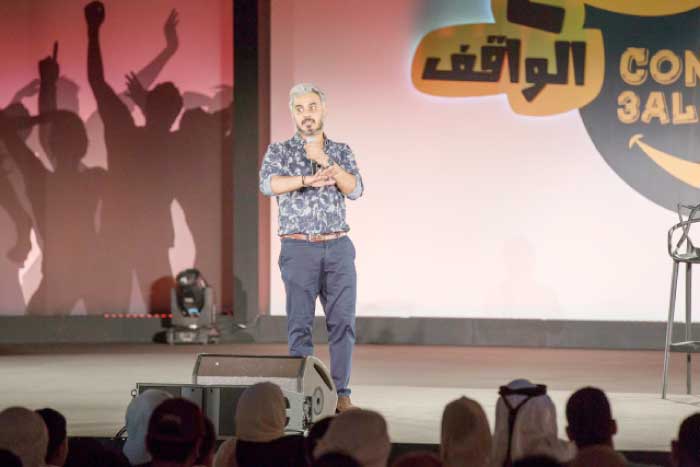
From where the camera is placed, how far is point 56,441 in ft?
10.9

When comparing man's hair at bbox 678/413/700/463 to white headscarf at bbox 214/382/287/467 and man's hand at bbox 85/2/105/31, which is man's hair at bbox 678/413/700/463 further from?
man's hand at bbox 85/2/105/31

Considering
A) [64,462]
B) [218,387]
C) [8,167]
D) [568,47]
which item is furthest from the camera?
[8,167]

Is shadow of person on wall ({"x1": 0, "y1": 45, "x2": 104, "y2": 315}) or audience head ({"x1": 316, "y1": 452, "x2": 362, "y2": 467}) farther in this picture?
shadow of person on wall ({"x1": 0, "y1": 45, "x2": 104, "y2": 315})

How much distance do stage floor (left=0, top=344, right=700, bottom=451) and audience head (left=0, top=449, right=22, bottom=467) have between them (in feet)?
7.32

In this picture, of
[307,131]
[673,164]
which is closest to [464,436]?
[307,131]

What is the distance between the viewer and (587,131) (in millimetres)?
9523

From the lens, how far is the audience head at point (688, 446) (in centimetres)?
289

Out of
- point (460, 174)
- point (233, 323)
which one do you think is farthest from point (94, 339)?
point (460, 174)

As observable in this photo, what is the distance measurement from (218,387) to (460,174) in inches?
211

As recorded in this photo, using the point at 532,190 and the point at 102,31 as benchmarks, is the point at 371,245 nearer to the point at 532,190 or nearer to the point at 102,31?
the point at 532,190

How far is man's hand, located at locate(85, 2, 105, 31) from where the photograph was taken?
10148mm

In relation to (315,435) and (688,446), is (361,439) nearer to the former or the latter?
(315,435)

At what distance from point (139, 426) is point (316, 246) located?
1.98 m

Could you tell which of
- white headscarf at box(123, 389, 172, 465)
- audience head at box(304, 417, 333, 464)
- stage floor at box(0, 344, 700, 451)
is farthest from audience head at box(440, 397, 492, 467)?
stage floor at box(0, 344, 700, 451)
